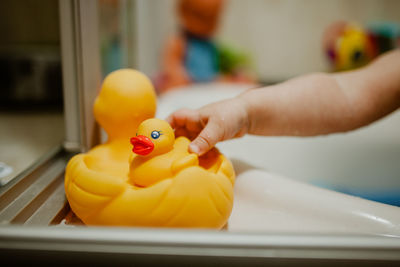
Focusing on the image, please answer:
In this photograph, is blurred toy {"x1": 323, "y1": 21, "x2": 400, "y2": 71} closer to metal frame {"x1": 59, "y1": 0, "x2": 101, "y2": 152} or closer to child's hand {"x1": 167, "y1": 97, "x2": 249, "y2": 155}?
child's hand {"x1": 167, "y1": 97, "x2": 249, "y2": 155}

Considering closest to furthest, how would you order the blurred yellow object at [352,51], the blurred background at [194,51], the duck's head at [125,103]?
the duck's head at [125,103] < the blurred background at [194,51] < the blurred yellow object at [352,51]

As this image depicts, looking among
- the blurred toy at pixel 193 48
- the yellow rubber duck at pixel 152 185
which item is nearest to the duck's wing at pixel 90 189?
the yellow rubber duck at pixel 152 185

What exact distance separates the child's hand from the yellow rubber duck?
4 centimetres

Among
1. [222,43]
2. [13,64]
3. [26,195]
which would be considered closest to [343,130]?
[26,195]

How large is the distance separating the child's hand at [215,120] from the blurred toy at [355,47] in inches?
26.4

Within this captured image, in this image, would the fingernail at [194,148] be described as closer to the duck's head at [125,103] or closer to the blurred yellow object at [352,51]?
the duck's head at [125,103]

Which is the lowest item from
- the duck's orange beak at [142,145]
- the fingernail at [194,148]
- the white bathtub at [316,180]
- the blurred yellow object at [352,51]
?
the white bathtub at [316,180]

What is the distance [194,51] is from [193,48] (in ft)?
0.05

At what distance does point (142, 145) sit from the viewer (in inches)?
13.2

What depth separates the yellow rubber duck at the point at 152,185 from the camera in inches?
12.4

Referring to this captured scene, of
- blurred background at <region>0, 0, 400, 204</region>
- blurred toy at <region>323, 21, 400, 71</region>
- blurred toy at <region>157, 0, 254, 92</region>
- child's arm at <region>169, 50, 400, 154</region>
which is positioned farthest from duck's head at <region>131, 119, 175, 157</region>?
blurred toy at <region>157, 0, 254, 92</region>

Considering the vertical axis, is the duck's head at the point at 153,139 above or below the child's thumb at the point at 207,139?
above

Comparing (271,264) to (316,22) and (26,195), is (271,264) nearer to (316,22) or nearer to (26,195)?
(26,195)

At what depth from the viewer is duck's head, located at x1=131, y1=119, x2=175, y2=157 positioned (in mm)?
333
